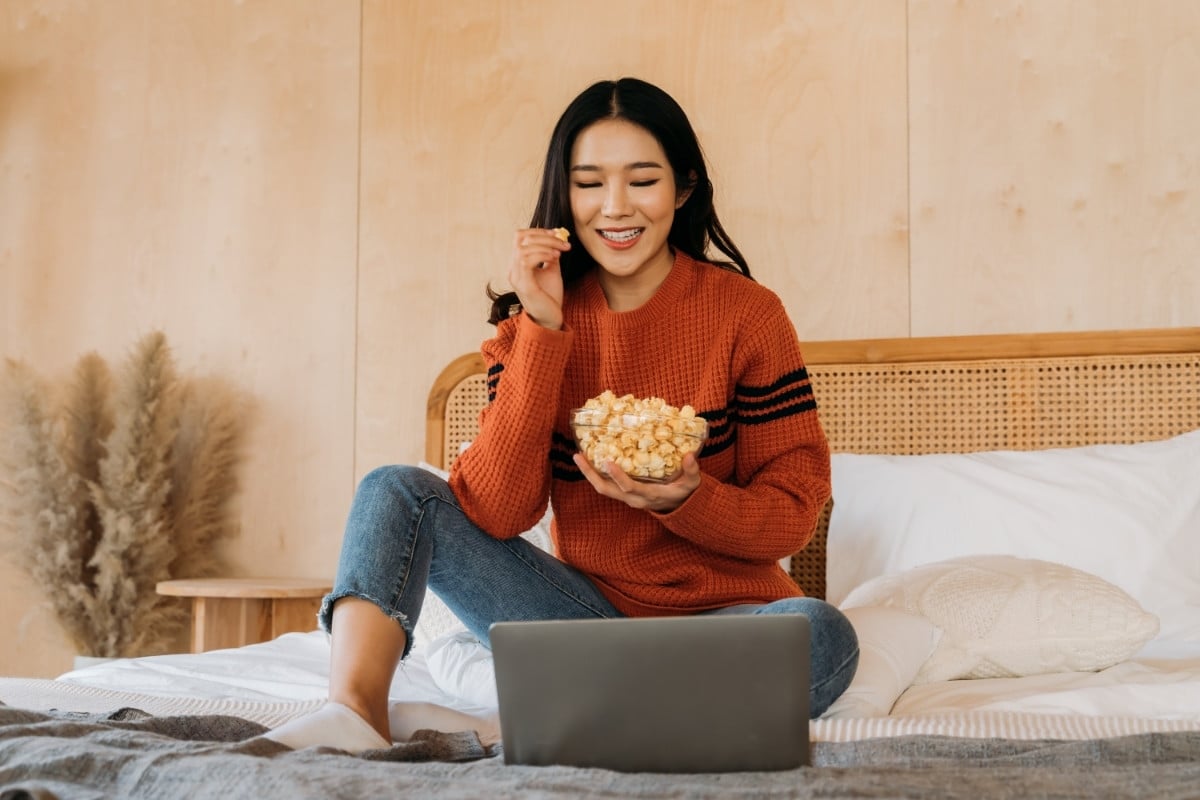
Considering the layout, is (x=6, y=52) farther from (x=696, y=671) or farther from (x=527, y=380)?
(x=696, y=671)

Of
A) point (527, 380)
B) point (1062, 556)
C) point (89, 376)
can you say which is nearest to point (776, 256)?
point (1062, 556)

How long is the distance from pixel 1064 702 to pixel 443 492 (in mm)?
812

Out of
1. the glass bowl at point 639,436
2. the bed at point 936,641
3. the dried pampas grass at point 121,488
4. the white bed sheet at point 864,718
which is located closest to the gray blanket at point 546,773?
the bed at point 936,641

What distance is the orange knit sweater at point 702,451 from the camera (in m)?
1.64

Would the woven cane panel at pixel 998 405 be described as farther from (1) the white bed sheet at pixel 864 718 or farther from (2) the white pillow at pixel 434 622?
(2) the white pillow at pixel 434 622

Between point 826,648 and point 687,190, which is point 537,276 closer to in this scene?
point 687,190

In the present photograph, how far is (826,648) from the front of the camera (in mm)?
1482

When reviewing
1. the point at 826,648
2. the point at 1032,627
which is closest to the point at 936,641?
the point at 1032,627

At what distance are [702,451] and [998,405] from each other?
104 centimetres

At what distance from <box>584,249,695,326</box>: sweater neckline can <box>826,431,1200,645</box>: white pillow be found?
0.74m

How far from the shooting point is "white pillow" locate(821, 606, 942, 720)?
154 cm

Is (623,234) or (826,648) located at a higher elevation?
(623,234)

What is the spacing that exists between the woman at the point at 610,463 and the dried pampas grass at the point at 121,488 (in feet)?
5.25

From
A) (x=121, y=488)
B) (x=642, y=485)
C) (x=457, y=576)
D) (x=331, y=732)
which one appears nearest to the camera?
(x=331, y=732)
